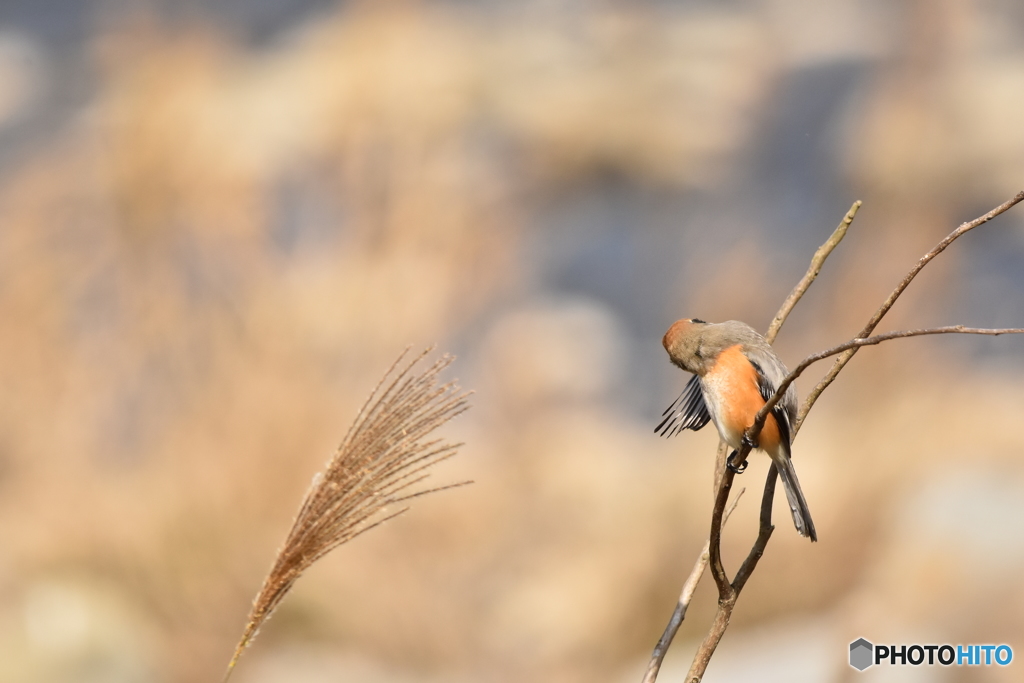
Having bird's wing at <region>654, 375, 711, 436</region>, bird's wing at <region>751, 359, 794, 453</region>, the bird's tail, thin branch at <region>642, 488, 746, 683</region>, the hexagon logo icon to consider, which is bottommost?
thin branch at <region>642, 488, 746, 683</region>

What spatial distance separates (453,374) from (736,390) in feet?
9.35

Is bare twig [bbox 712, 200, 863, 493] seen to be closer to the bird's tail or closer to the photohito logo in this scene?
the bird's tail

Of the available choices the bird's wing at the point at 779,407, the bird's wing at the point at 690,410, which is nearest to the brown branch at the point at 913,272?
the bird's wing at the point at 779,407

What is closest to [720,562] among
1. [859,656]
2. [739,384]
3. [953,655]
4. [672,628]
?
[672,628]

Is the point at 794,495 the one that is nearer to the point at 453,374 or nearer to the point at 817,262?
the point at 817,262

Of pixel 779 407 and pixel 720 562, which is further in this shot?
pixel 779 407

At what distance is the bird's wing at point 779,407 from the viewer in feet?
2.69

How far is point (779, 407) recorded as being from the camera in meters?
0.82

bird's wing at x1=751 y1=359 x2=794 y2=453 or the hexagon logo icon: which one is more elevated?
the hexagon logo icon

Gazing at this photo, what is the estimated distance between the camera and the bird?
841mm

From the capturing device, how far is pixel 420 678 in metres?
3.01

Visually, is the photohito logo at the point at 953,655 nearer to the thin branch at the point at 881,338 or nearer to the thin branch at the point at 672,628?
the thin branch at the point at 672,628

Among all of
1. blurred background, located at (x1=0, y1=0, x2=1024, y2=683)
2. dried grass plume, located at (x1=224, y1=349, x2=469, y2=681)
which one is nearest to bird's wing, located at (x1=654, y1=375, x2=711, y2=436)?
dried grass plume, located at (x1=224, y1=349, x2=469, y2=681)

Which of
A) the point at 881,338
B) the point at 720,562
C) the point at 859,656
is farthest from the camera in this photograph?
the point at 859,656
